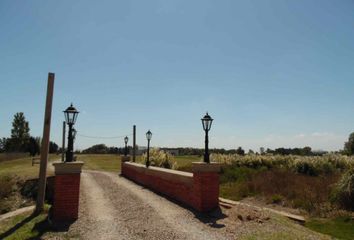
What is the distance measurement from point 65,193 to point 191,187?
12.5 feet

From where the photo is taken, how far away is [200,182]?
8.92m

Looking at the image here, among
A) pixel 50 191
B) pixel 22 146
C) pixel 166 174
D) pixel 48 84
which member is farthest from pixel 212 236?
pixel 22 146

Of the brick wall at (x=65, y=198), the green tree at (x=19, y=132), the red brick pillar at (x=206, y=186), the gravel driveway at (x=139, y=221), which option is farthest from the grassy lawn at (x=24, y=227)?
the green tree at (x=19, y=132)

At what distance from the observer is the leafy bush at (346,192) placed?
9507 millimetres

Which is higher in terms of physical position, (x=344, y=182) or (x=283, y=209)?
(x=344, y=182)

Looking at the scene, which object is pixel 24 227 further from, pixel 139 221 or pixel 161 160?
pixel 161 160

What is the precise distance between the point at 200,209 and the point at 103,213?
9.47 ft

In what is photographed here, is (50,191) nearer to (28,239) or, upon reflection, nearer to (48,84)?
(48,84)

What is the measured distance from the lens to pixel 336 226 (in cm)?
792

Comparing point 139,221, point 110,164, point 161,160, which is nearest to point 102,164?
point 110,164

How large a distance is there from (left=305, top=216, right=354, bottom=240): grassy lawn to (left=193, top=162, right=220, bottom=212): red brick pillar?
2.65 metres

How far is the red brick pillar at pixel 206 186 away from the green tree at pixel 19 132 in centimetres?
6275

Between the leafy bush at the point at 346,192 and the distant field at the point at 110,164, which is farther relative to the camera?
the distant field at the point at 110,164

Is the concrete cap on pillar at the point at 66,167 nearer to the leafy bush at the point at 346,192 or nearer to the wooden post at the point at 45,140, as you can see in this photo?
the wooden post at the point at 45,140
